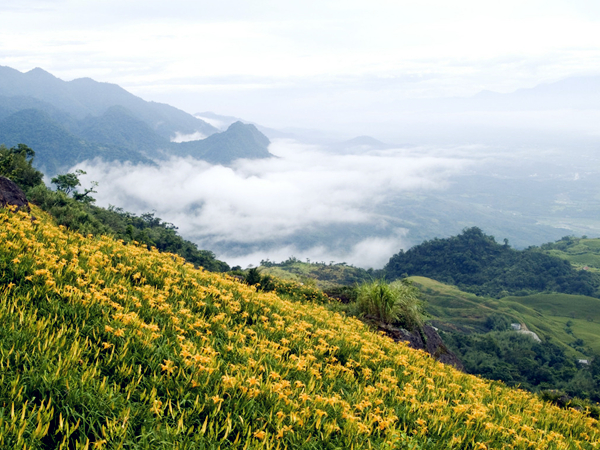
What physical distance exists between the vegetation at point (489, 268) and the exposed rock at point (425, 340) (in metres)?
117

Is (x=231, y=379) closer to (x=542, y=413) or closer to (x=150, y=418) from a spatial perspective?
(x=150, y=418)

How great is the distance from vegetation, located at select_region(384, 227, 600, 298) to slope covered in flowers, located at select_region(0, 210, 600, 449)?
408 ft

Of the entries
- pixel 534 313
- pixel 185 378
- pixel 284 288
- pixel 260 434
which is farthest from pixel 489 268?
pixel 260 434

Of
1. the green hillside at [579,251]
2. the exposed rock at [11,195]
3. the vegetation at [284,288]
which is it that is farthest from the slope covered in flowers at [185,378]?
the green hillside at [579,251]

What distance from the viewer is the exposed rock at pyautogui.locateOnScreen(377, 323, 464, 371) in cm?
1066

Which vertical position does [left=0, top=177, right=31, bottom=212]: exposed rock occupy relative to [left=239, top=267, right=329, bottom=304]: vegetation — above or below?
above

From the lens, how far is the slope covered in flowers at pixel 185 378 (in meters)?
3.19

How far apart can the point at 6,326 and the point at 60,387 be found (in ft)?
4.02

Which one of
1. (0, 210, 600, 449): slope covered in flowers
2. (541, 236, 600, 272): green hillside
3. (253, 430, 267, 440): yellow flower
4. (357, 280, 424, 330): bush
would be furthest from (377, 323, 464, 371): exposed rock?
(541, 236, 600, 272): green hillside

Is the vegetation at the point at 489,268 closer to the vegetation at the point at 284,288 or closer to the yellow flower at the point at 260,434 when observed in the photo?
the vegetation at the point at 284,288

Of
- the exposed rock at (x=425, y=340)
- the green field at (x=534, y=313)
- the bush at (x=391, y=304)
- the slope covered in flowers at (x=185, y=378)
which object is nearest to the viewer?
the slope covered in flowers at (x=185, y=378)

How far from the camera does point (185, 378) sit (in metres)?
3.97

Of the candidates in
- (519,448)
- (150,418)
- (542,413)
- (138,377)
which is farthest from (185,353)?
(542,413)

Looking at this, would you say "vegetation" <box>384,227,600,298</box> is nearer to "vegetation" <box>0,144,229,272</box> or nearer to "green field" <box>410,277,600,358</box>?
"green field" <box>410,277,600,358</box>
